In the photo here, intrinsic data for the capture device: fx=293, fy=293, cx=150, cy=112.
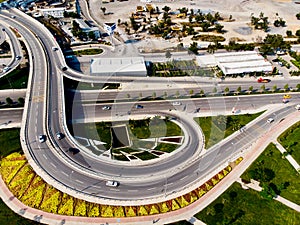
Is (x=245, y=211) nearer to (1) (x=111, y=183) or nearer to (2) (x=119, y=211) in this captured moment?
(2) (x=119, y=211)

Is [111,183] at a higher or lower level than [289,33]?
lower

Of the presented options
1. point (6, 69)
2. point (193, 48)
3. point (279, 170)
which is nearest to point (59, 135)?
point (6, 69)

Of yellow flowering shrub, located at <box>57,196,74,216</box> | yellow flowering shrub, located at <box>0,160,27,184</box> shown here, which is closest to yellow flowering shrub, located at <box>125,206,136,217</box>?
yellow flowering shrub, located at <box>57,196,74,216</box>

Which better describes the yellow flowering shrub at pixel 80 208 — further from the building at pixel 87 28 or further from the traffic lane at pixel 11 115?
the building at pixel 87 28

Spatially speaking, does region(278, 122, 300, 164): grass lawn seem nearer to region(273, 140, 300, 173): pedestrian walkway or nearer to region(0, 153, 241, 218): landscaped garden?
region(273, 140, 300, 173): pedestrian walkway

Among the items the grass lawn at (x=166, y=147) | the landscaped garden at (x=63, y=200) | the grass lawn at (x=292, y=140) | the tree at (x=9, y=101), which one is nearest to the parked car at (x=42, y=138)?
the landscaped garden at (x=63, y=200)

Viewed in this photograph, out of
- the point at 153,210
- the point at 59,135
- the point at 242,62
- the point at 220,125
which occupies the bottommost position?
the point at 153,210
